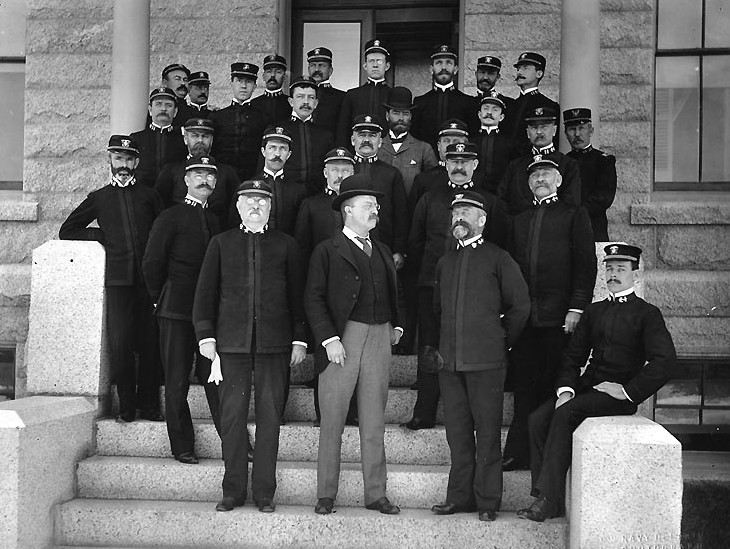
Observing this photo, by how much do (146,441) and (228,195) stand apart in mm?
1966

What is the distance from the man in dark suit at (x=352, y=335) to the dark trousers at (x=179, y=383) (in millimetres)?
888

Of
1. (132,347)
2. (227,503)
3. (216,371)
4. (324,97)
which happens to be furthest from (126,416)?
(324,97)

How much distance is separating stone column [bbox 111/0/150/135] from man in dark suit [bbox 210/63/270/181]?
1029 mm

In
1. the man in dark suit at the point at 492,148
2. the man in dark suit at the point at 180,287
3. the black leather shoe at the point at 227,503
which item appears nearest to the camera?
the black leather shoe at the point at 227,503

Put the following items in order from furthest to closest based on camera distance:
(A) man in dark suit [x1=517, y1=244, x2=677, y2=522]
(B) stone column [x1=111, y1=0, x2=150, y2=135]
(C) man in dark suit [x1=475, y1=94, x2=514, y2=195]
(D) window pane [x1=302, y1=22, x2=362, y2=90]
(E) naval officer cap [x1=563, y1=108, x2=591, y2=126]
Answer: (D) window pane [x1=302, y1=22, x2=362, y2=90], (B) stone column [x1=111, y1=0, x2=150, y2=135], (E) naval officer cap [x1=563, y1=108, x2=591, y2=126], (C) man in dark suit [x1=475, y1=94, x2=514, y2=195], (A) man in dark suit [x1=517, y1=244, x2=677, y2=522]

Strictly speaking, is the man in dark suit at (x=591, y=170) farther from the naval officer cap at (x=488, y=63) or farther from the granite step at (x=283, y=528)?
the granite step at (x=283, y=528)

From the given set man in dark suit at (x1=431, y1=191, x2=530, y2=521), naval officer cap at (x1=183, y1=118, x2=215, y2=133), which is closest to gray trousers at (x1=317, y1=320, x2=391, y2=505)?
man in dark suit at (x1=431, y1=191, x2=530, y2=521)

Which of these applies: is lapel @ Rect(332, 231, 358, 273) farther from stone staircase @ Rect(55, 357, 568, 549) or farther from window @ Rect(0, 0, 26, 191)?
window @ Rect(0, 0, 26, 191)

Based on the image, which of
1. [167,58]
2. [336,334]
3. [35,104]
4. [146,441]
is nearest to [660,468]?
[336,334]

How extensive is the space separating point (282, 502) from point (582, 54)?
4.49 metres

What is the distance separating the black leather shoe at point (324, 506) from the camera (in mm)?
5422

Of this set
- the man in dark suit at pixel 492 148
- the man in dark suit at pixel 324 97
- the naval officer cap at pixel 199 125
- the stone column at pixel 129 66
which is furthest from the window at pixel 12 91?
the man in dark suit at pixel 492 148

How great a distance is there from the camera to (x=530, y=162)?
6.41m

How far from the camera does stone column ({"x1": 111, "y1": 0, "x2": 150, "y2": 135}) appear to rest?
8.02 meters
